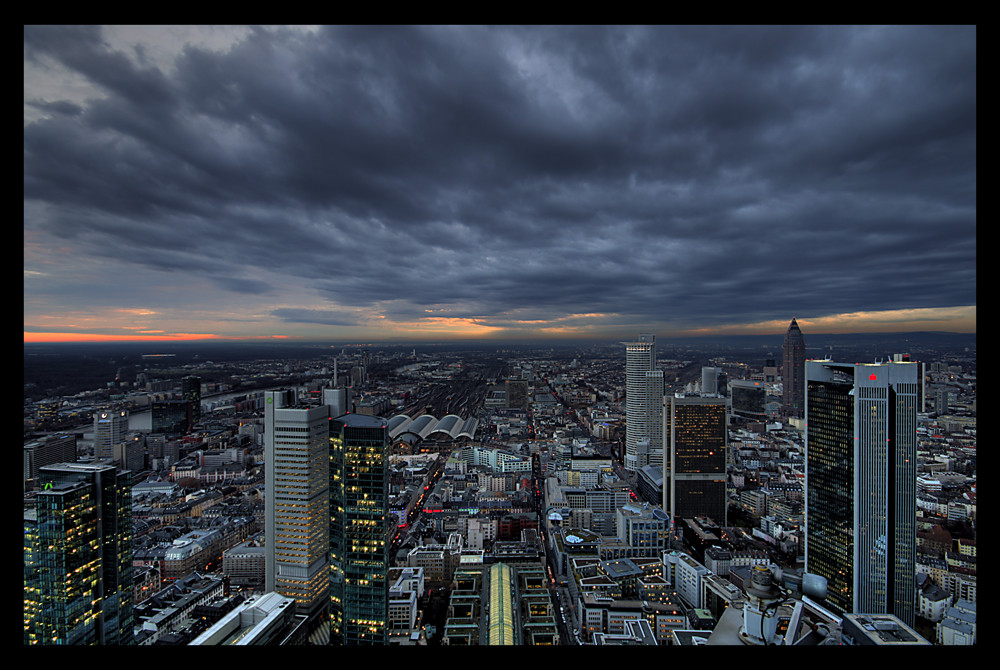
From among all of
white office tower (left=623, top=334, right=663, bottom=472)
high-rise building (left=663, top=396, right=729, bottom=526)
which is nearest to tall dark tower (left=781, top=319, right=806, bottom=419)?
white office tower (left=623, top=334, right=663, bottom=472)

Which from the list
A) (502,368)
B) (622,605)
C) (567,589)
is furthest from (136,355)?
(502,368)

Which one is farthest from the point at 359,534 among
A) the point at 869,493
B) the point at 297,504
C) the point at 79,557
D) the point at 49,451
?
the point at 869,493

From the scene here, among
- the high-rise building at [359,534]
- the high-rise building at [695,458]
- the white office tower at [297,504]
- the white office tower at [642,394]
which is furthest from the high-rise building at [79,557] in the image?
the white office tower at [642,394]

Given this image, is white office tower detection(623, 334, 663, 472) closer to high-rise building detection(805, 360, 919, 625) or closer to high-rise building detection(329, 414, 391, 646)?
high-rise building detection(805, 360, 919, 625)

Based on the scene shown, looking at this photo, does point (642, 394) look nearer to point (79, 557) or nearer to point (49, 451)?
point (79, 557)

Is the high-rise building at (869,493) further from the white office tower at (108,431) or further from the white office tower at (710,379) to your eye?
the white office tower at (108,431)
